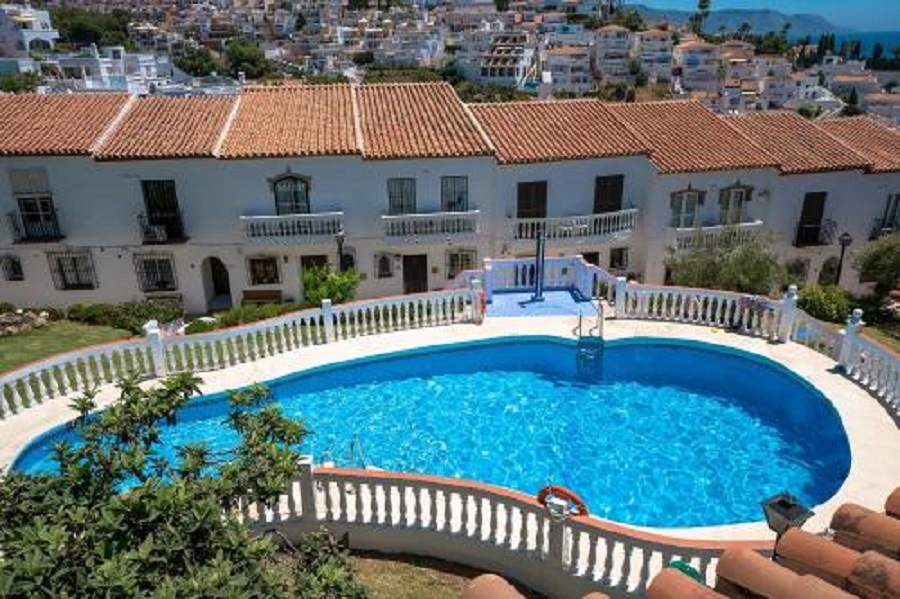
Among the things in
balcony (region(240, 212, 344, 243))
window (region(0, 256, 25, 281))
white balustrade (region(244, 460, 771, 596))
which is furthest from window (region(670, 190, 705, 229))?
window (region(0, 256, 25, 281))

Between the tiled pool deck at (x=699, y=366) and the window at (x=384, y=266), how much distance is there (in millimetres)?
10067

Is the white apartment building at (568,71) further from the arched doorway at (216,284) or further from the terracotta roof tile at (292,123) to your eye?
the arched doorway at (216,284)

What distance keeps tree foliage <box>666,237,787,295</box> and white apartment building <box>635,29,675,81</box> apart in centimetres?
17924

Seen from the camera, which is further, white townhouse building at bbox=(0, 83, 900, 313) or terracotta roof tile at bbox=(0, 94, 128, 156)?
white townhouse building at bbox=(0, 83, 900, 313)

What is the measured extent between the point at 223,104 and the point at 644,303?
833 inches

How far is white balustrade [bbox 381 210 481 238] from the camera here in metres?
27.1

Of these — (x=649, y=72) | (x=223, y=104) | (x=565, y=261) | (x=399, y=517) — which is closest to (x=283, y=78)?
(x=649, y=72)

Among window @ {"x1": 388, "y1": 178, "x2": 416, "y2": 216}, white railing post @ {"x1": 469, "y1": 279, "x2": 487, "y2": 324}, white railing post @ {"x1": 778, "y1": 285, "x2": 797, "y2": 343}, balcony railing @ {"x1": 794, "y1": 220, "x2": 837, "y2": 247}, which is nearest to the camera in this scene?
white railing post @ {"x1": 778, "y1": 285, "x2": 797, "y2": 343}

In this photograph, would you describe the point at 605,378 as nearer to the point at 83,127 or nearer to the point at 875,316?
the point at 875,316

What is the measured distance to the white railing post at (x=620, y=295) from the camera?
Result: 19422mm

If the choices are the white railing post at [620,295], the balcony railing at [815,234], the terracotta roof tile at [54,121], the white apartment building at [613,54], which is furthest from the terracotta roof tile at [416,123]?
the white apartment building at [613,54]

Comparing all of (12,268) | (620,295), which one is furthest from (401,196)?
(12,268)

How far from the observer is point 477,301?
19.3m

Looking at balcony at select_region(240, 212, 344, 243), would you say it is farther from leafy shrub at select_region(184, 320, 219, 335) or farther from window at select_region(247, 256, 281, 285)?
leafy shrub at select_region(184, 320, 219, 335)
